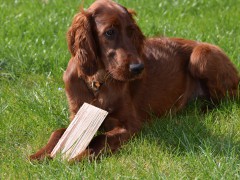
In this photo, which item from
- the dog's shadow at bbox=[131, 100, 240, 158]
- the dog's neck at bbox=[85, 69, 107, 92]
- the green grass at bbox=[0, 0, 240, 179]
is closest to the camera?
the green grass at bbox=[0, 0, 240, 179]

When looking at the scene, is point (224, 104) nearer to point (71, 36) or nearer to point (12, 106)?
point (71, 36)

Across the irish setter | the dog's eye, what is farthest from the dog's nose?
the dog's eye

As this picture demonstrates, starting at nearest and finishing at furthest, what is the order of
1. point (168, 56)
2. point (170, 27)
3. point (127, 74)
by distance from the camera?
point (127, 74), point (168, 56), point (170, 27)

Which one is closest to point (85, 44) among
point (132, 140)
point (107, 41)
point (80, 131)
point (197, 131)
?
point (107, 41)

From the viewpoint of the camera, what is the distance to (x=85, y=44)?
4.04 m

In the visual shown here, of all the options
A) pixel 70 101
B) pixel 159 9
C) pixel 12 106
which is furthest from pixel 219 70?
pixel 159 9

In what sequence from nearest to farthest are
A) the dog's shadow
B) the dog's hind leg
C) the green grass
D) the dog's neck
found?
the green grass < the dog's shadow < the dog's neck < the dog's hind leg

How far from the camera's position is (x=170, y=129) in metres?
4.12

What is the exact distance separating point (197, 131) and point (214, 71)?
0.90 metres

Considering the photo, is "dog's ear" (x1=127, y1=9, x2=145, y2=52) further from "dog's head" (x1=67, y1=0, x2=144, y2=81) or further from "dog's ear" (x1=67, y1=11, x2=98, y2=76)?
"dog's ear" (x1=67, y1=11, x2=98, y2=76)

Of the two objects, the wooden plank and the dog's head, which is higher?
the dog's head

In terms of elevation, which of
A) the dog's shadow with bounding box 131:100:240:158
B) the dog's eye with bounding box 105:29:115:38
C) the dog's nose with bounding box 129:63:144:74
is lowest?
the dog's shadow with bounding box 131:100:240:158

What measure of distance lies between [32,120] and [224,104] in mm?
1502

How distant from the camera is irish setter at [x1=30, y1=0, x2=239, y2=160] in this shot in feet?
12.9
